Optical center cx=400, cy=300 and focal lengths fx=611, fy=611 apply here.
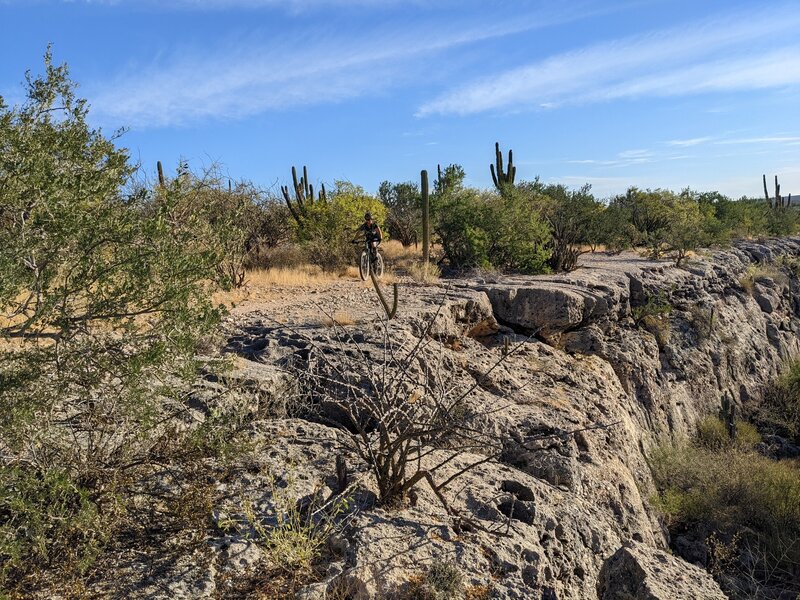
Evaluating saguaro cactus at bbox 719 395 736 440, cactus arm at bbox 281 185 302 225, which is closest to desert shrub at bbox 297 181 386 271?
cactus arm at bbox 281 185 302 225

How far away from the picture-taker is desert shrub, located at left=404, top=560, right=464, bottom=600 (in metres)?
3.63

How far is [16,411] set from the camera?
3.49 m

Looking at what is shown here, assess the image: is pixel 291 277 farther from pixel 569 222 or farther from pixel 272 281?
pixel 569 222

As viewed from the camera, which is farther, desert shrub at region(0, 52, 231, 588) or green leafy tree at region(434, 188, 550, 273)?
green leafy tree at region(434, 188, 550, 273)

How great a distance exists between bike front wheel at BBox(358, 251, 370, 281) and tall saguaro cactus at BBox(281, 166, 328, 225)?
197 inches

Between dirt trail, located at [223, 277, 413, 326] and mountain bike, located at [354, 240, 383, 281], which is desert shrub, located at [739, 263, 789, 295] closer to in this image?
dirt trail, located at [223, 277, 413, 326]

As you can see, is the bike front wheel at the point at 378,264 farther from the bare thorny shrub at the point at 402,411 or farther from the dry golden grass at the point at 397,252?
the bare thorny shrub at the point at 402,411

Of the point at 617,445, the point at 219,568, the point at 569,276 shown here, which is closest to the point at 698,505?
the point at 617,445

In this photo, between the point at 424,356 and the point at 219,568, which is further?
the point at 424,356

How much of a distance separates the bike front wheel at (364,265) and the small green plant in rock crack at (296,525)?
879 cm

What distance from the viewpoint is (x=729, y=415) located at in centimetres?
1218

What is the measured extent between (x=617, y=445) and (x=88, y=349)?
6.20 metres

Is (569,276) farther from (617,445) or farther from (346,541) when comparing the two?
(346,541)

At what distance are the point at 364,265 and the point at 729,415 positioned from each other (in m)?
8.01
